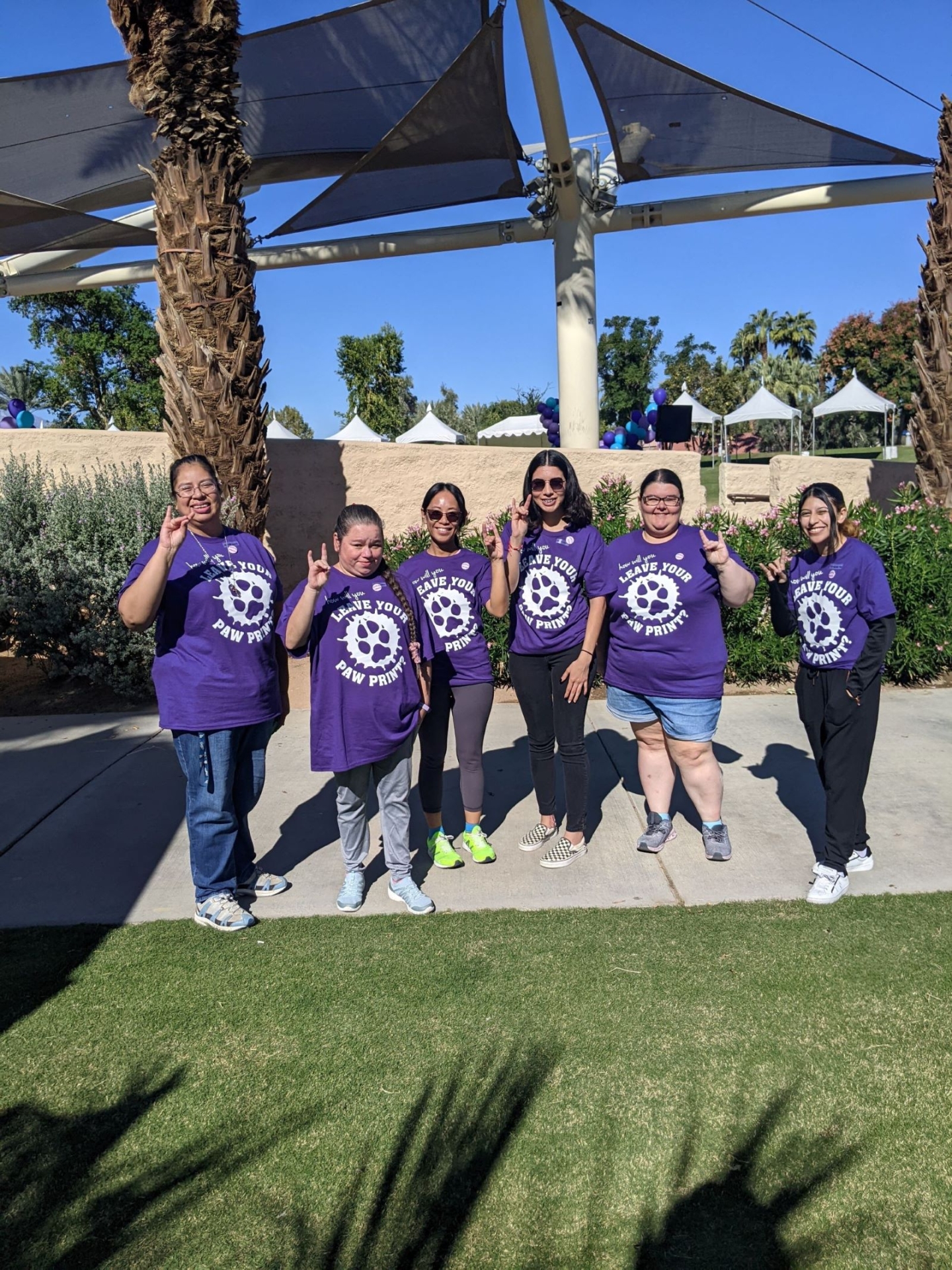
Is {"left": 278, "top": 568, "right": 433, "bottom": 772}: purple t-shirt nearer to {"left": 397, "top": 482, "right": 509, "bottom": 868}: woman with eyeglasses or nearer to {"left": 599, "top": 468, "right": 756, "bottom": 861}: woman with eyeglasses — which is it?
{"left": 397, "top": 482, "right": 509, "bottom": 868}: woman with eyeglasses

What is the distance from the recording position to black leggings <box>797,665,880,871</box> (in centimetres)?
390

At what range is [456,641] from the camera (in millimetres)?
4332

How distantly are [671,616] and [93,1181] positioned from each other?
9.95 feet

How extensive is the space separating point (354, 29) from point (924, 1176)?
11930 mm

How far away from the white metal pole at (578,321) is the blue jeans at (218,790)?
331 inches

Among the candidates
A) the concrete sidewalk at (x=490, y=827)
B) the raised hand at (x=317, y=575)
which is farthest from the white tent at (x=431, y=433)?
the raised hand at (x=317, y=575)

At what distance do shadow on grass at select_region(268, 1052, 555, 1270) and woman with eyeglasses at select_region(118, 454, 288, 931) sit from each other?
1.44 metres

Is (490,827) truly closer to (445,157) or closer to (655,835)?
(655,835)

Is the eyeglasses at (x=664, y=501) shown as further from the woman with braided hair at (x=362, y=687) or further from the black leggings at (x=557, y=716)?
the woman with braided hair at (x=362, y=687)

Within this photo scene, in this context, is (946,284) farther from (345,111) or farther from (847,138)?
(345,111)

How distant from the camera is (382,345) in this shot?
4319 cm

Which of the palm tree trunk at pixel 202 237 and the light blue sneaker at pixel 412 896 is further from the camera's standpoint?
the palm tree trunk at pixel 202 237

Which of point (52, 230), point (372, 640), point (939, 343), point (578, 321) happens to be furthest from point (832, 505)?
point (52, 230)

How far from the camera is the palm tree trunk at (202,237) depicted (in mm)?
6238
